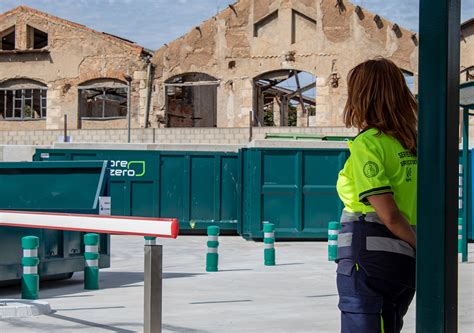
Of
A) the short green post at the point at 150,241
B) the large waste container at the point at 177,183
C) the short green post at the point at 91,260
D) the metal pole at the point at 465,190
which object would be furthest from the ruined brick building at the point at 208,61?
the short green post at the point at 150,241

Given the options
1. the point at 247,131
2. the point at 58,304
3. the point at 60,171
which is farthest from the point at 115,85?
the point at 58,304

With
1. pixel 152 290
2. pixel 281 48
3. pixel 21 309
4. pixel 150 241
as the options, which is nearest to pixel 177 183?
pixel 21 309

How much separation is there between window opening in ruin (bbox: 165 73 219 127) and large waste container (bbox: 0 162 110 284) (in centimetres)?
2829

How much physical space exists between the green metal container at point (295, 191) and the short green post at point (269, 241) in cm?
494

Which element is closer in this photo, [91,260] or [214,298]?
[214,298]

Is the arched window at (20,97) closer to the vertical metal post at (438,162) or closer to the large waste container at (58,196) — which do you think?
the large waste container at (58,196)

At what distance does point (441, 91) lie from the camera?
9.15 feet

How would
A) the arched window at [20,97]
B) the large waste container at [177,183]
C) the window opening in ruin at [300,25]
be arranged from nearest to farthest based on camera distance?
the large waste container at [177,183] → the window opening in ruin at [300,25] → the arched window at [20,97]

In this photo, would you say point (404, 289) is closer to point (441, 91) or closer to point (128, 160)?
point (441, 91)

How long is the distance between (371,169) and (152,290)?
1.99 m

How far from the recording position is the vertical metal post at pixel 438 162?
9.16 feet

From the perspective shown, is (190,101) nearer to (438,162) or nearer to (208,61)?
(208,61)

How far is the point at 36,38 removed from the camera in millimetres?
44375

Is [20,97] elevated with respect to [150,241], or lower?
elevated
